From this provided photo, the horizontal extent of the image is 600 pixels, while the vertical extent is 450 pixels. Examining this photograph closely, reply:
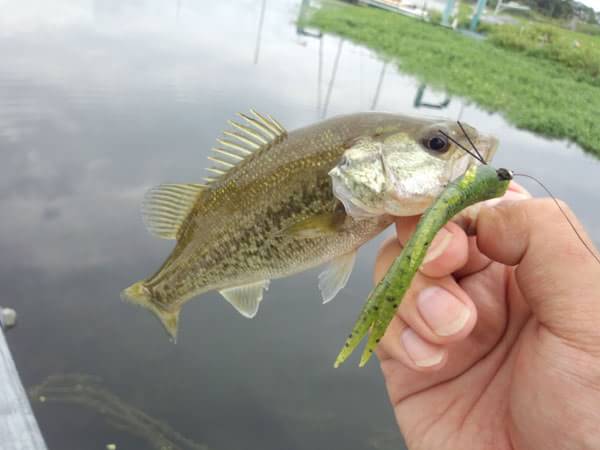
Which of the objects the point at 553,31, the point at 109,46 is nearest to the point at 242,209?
the point at 109,46

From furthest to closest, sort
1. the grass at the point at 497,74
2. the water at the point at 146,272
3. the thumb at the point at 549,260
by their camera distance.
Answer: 1. the grass at the point at 497,74
2. the water at the point at 146,272
3. the thumb at the point at 549,260

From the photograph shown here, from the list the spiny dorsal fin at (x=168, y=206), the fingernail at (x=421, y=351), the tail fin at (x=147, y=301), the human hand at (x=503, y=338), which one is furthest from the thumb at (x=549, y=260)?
the tail fin at (x=147, y=301)

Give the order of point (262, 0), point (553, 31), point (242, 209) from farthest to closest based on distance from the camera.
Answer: point (262, 0)
point (553, 31)
point (242, 209)

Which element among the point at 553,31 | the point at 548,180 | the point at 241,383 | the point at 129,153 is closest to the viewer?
the point at 241,383

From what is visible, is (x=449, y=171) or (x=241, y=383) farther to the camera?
(x=241, y=383)

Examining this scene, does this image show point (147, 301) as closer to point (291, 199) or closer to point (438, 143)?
point (291, 199)

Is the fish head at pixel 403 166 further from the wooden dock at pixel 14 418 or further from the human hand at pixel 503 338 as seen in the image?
the wooden dock at pixel 14 418

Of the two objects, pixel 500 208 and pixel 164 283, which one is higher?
pixel 500 208

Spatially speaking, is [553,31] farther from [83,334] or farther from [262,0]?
[83,334]
